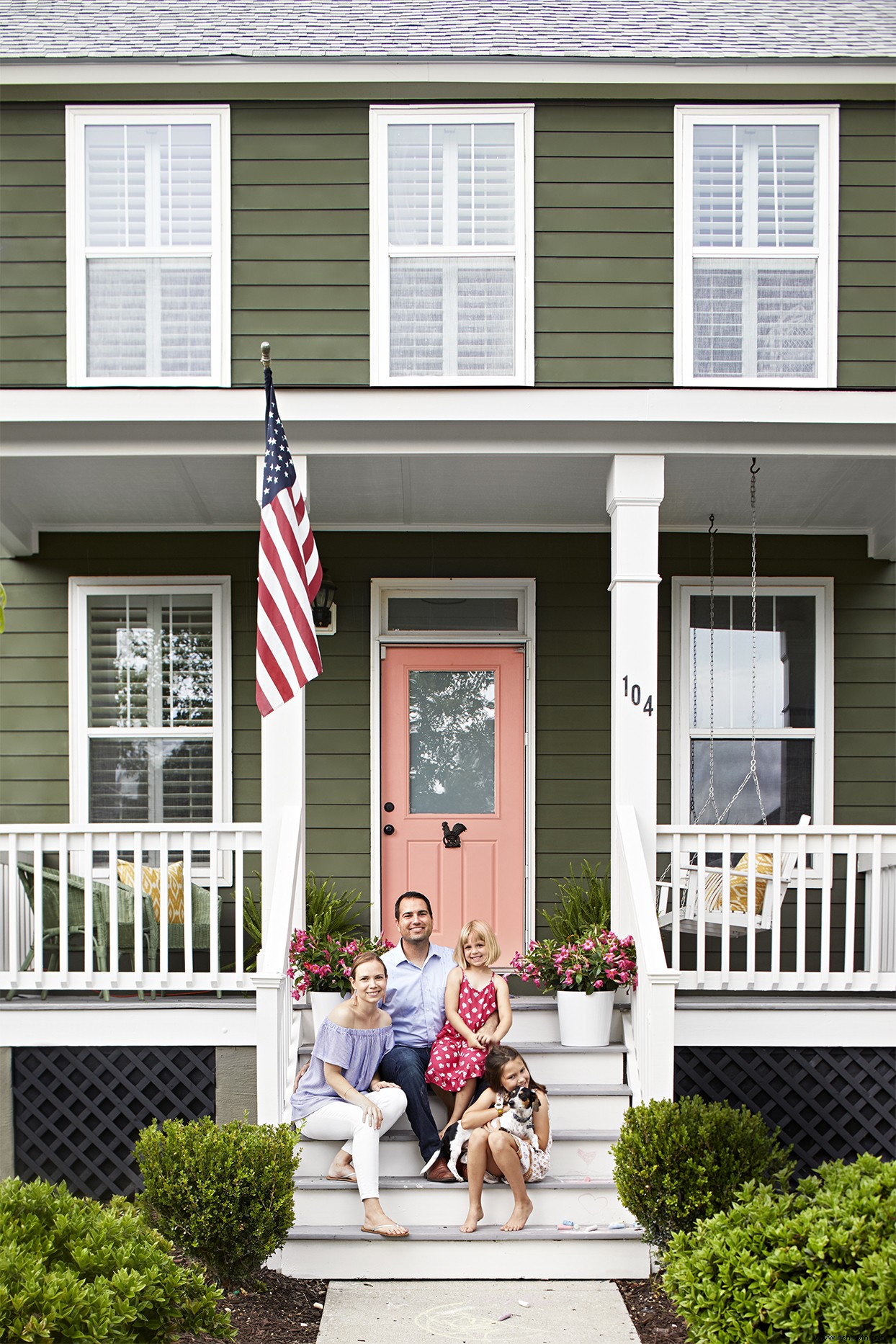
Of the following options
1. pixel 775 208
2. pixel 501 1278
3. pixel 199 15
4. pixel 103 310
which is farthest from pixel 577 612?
pixel 199 15

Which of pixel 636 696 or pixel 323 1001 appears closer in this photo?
pixel 323 1001

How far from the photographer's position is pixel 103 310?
6066 mm

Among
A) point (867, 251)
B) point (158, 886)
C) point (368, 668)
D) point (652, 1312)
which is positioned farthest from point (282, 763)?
point (867, 251)

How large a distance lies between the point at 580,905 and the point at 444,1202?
232cm

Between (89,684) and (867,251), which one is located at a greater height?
(867,251)

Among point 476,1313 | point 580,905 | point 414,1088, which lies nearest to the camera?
point 476,1313

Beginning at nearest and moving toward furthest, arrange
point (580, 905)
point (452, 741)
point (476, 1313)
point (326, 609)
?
point (476, 1313) → point (580, 905) → point (326, 609) → point (452, 741)

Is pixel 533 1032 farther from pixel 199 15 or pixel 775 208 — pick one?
pixel 199 15

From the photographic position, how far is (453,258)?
237 inches

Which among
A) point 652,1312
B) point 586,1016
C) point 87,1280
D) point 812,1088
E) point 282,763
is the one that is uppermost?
point 282,763

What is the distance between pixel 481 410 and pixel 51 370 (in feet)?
7.69

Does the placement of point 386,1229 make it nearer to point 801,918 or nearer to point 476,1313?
point 476,1313

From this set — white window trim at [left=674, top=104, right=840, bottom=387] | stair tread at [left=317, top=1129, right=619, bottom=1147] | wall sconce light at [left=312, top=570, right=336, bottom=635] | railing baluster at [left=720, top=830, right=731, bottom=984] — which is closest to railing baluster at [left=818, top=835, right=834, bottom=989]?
railing baluster at [left=720, top=830, right=731, bottom=984]

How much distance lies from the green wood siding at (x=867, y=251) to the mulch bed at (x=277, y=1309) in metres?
5.02
